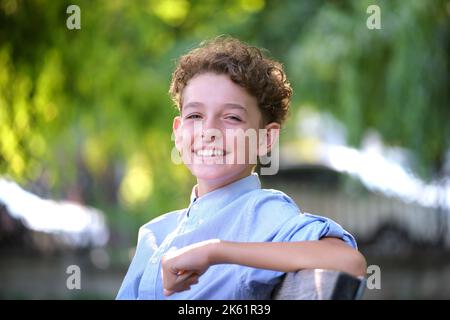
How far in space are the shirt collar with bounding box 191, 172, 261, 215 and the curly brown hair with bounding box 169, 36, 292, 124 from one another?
10 centimetres

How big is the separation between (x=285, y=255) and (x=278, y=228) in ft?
0.27

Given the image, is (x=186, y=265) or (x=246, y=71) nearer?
(x=186, y=265)

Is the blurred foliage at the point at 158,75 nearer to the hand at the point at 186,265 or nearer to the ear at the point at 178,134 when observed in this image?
the ear at the point at 178,134

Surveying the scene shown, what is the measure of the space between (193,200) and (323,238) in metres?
0.28

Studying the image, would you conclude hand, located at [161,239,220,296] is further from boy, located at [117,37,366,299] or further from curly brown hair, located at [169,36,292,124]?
curly brown hair, located at [169,36,292,124]

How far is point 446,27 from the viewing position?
3.85 meters

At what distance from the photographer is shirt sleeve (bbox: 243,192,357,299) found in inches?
37.9

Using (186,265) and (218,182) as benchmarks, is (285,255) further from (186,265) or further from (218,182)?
(218,182)

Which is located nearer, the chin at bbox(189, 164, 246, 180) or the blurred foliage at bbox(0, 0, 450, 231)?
the chin at bbox(189, 164, 246, 180)

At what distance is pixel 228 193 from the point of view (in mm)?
1142

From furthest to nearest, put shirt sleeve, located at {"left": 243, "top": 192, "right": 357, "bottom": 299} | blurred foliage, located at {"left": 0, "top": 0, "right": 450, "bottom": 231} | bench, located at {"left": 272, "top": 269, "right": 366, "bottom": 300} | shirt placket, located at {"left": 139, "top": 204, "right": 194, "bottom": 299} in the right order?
blurred foliage, located at {"left": 0, "top": 0, "right": 450, "bottom": 231}, shirt placket, located at {"left": 139, "top": 204, "right": 194, "bottom": 299}, shirt sleeve, located at {"left": 243, "top": 192, "right": 357, "bottom": 299}, bench, located at {"left": 272, "top": 269, "right": 366, "bottom": 300}


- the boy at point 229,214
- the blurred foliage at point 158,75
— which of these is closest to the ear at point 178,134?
the boy at point 229,214

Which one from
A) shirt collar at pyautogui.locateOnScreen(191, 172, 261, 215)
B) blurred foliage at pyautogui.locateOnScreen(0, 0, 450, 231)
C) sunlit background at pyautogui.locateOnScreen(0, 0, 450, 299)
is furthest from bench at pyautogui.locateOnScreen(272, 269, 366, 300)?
blurred foliage at pyautogui.locateOnScreen(0, 0, 450, 231)

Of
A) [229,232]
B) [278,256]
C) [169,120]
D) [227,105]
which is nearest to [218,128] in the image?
[227,105]
